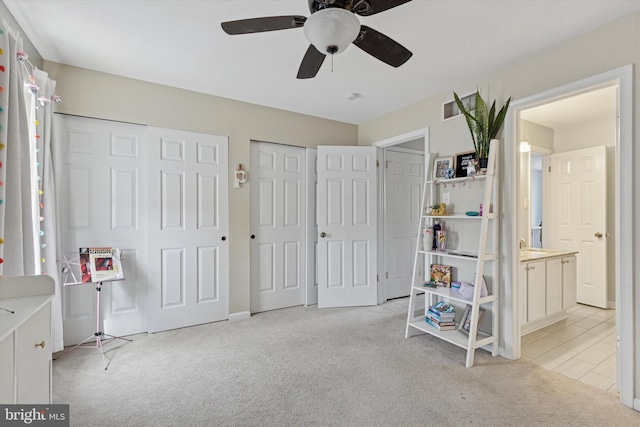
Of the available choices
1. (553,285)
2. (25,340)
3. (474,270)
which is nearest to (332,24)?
(25,340)

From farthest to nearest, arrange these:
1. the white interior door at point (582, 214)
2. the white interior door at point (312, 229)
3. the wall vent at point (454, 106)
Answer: the white interior door at point (312, 229)
the white interior door at point (582, 214)
the wall vent at point (454, 106)

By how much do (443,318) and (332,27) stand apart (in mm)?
2501

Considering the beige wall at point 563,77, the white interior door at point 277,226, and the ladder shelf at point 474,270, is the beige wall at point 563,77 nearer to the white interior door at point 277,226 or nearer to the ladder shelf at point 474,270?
the ladder shelf at point 474,270

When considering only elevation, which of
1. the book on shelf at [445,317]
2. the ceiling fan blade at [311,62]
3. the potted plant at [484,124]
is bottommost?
the book on shelf at [445,317]

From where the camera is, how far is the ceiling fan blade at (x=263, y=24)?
1.38 metres

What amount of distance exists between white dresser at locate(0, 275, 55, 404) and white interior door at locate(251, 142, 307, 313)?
2.22 metres

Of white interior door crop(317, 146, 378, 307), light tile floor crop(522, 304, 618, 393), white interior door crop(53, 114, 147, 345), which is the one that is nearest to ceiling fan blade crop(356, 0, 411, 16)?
white interior door crop(317, 146, 378, 307)

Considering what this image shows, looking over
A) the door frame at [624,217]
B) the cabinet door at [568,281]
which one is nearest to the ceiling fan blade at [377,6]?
the door frame at [624,217]

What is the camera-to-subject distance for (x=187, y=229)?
307 cm

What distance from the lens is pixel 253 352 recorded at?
2.53 metres

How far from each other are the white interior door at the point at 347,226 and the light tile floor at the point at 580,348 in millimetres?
1760

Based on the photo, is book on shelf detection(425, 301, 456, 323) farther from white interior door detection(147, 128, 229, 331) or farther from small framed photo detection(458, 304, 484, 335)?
white interior door detection(147, 128, 229, 331)

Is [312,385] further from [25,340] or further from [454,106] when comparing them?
[454,106]

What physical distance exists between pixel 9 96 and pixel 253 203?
7.09 ft
